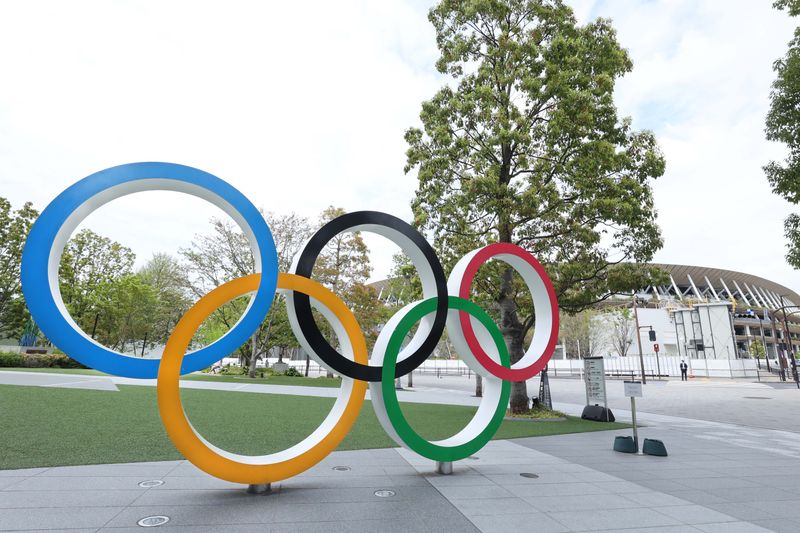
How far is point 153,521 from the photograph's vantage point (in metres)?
4.45

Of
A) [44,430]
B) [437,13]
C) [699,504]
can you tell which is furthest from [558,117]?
[44,430]

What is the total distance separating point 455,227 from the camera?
45.1 feet

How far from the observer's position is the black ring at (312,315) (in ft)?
19.0

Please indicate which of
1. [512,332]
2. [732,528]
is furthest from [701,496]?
[512,332]

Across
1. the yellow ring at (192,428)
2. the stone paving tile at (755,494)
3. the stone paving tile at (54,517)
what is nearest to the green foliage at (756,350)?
the stone paving tile at (755,494)

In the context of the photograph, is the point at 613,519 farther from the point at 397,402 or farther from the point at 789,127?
the point at 789,127

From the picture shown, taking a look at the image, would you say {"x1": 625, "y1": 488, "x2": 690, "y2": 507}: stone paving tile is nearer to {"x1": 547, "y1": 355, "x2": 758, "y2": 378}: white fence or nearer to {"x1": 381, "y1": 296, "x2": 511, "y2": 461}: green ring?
{"x1": 381, "y1": 296, "x2": 511, "y2": 461}: green ring

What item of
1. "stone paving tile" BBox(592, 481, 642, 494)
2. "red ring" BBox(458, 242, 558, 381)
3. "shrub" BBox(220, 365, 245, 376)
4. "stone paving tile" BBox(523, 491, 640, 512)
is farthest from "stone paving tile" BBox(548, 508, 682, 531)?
"shrub" BBox(220, 365, 245, 376)

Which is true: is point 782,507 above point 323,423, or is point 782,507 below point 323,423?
below

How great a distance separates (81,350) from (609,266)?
13334 millimetres

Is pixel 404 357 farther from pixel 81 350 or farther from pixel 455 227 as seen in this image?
pixel 455 227

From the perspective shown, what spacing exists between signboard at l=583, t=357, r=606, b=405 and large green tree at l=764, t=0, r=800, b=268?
6120mm

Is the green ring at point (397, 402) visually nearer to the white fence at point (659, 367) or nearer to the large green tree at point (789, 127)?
the large green tree at point (789, 127)

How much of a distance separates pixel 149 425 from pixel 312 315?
682cm
